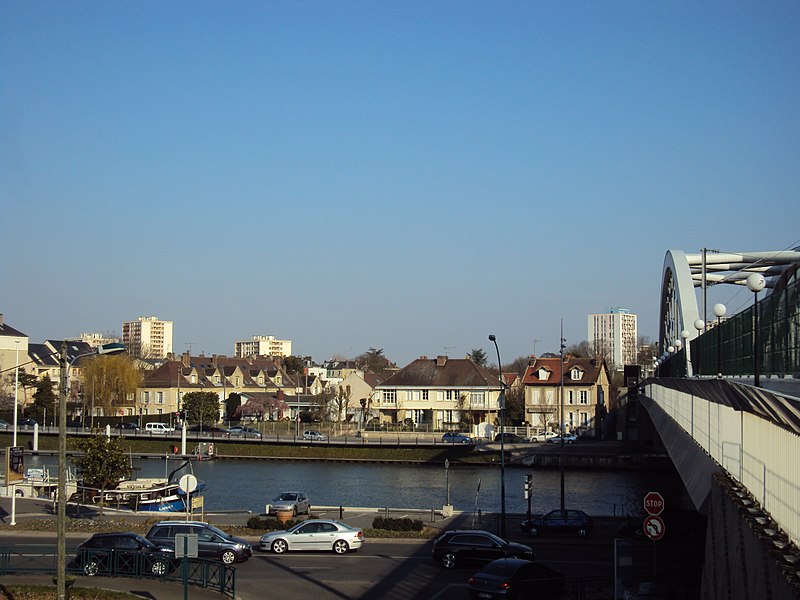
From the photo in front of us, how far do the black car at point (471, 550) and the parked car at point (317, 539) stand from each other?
2877 millimetres

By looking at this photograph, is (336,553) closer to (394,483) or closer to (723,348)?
(723,348)

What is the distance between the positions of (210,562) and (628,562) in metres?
9.15

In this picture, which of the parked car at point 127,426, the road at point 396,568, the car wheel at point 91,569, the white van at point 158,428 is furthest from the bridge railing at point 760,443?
the parked car at point 127,426

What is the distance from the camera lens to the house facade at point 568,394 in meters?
79.6

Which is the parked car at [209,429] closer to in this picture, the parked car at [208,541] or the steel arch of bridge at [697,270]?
the steel arch of bridge at [697,270]

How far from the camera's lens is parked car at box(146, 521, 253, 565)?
80.8 ft

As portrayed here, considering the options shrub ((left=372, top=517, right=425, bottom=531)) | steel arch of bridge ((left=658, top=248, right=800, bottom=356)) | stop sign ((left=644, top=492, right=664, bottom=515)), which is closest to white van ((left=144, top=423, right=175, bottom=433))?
steel arch of bridge ((left=658, top=248, right=800, bottom=356))

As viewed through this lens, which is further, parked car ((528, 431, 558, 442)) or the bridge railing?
parked car ((528, 431, 558, 442))

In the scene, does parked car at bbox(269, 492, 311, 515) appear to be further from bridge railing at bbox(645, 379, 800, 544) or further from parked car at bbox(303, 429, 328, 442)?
parked car at bbox(303, 429, 328, 442)

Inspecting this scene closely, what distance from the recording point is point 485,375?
85500 mm

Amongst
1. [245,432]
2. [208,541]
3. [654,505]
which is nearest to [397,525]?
[208,541]

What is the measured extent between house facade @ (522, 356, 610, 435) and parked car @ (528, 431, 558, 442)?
2716 millimetres

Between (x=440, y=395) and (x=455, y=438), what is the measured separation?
37.7ft

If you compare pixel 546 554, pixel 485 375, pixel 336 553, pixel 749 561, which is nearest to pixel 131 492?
pixel 336 553
